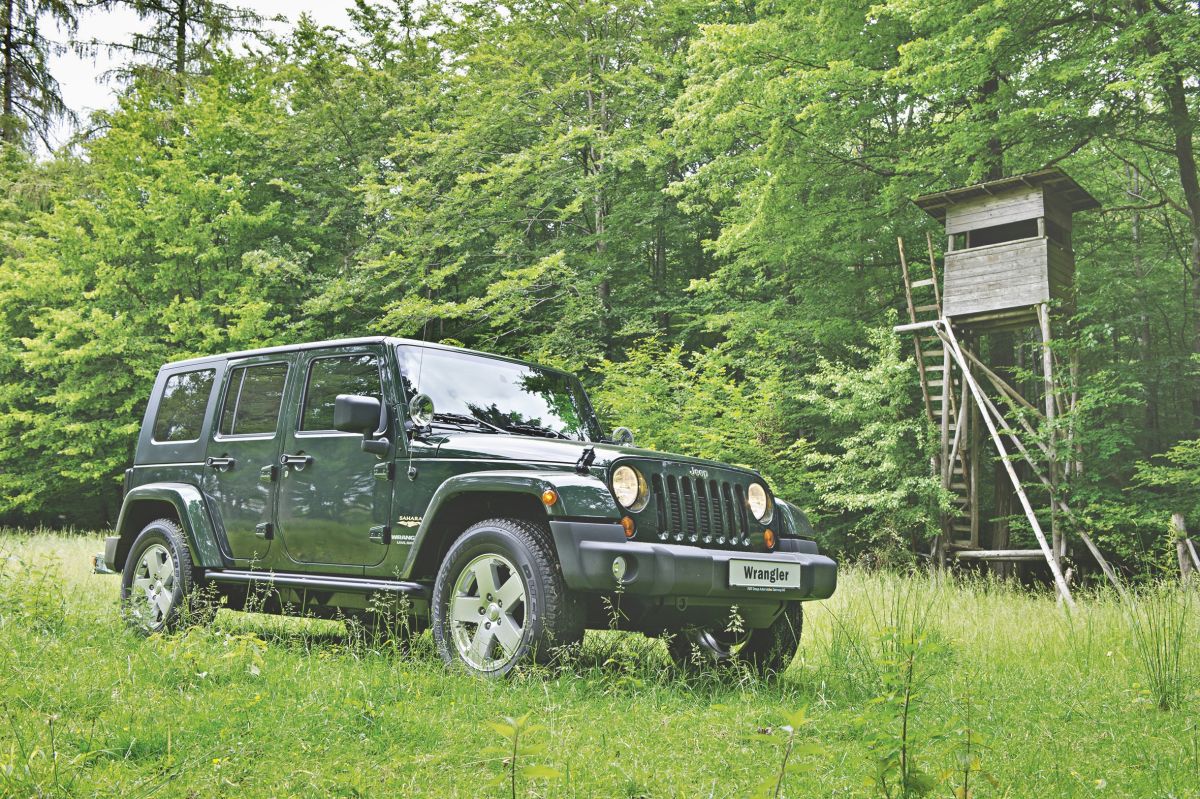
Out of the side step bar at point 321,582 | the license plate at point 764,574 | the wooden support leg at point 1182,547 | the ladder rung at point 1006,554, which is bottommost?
the ladder rung at point 1006,554

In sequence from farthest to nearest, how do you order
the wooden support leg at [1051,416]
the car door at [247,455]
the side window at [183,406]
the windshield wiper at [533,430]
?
the wooden support leg at [1051,416], the side window at [183,406], the car door at [247,455], the windshield wiper at [533,430]

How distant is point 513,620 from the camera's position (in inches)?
195

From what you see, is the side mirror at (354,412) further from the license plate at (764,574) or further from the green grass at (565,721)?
Result: the license plate at (764,574)

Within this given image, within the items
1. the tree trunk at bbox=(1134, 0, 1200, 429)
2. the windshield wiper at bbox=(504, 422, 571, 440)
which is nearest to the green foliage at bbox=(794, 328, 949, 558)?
the tree trunk at bbox=(1134, 0, 1200, 429)

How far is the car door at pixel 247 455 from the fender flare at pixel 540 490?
5.24 feet

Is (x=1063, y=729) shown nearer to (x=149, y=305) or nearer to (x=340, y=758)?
(x=340, y=758)

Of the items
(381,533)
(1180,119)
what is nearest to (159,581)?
(381,533)

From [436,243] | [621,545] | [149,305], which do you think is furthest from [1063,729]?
[149,305]

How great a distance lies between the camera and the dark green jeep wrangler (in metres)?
4.85

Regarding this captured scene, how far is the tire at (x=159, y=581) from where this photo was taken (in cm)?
664

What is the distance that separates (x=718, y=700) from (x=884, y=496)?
41.3 ft

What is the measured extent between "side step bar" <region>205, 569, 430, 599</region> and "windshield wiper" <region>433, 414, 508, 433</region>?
968 millimetres

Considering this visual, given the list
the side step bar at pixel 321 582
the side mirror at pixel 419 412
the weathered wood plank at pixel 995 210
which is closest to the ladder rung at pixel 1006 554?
the weathered wood plank at pixel 995 210

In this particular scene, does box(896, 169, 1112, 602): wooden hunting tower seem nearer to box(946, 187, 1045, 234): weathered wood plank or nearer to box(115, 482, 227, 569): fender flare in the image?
box(946, 187, 1045, 234): weathered wood plank
